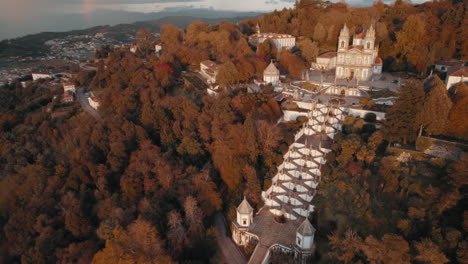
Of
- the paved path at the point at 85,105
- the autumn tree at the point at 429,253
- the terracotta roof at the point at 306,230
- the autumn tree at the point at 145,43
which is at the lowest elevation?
the terracotta roof at the point at 306,230

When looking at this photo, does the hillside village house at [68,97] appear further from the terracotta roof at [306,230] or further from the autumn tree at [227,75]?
the terracotta roof at [306,230]

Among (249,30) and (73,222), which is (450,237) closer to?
(73,222)

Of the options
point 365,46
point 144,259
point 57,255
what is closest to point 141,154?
point 57,255

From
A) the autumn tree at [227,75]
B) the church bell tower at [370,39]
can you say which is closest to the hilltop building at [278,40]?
the church bell tower at [370,39]

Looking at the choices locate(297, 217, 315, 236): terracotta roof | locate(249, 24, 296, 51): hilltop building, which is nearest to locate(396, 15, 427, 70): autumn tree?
locate(249, 24, 296, 51): hilltop building

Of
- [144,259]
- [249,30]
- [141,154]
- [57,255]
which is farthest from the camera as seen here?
[249,30]
